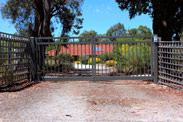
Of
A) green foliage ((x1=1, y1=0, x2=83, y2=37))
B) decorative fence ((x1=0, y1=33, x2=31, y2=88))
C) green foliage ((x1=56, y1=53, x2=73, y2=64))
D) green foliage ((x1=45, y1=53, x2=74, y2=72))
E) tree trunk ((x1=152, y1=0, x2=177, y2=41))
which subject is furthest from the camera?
green foliage ((x1=1, y1=0, x2=83, y2=37))

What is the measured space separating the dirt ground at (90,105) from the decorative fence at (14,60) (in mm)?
1081

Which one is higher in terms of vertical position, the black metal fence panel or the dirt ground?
the black metal fence panel

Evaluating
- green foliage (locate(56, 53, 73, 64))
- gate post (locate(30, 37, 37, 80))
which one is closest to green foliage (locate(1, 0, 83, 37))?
green foliage (locate(56, 53, 73, 64))

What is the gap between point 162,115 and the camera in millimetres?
4457

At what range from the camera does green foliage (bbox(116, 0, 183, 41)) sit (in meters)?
9.94

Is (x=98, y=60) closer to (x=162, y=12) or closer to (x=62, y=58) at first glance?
(x=62, y=58)

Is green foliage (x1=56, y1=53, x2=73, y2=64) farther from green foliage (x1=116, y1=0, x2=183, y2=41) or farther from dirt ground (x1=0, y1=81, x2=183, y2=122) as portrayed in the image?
green foliage (x1=116, y1=0, x2=183, y2=41)

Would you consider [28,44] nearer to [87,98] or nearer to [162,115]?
[87,98]

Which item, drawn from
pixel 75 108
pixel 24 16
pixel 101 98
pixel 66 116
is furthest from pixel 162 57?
pixel 24 16

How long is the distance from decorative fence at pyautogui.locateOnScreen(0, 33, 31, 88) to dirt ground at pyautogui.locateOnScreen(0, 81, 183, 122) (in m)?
1.08

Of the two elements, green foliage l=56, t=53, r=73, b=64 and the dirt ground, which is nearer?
the dirt ground

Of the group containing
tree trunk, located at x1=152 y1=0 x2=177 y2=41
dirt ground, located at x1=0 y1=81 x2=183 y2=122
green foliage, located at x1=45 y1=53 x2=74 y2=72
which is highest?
tree trunk, located at x1=152 y1=0 x2=177 y2=41

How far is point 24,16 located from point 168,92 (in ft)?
61.4

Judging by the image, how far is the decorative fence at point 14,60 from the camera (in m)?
7.38
